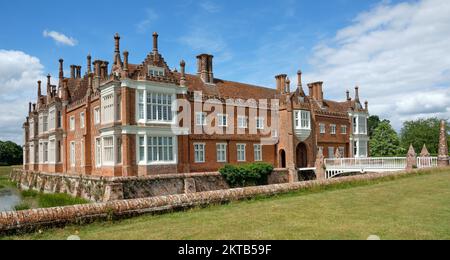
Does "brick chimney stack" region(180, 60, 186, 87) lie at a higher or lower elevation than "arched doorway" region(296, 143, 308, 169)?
higher

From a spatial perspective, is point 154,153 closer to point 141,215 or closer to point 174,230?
point 141,215

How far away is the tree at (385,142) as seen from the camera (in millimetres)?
62656

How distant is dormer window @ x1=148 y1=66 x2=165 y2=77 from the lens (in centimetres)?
2675

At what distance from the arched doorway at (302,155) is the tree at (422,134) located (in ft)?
145

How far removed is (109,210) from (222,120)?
22982 mm

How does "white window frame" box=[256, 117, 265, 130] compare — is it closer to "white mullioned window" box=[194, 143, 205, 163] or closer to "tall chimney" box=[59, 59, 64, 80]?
"white mullioned window" box=[194, 143, 205, 163]

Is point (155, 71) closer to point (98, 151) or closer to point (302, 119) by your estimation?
point (98, 151)

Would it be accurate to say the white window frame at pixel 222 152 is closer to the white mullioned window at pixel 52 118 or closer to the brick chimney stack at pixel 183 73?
the brick chimney stack at pixel 183 73

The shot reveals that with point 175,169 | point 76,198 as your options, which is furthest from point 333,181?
point 76,198

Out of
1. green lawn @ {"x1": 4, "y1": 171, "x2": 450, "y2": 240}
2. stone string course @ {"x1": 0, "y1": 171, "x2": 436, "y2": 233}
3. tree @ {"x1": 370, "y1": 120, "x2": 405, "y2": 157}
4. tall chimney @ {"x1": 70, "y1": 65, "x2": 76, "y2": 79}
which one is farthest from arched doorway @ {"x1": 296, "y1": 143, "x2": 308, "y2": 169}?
tree @ {"x1": 370, "y1": 120, "x2": 405, "y2": 157}

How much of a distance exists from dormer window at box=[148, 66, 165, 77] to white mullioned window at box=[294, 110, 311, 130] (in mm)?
15218

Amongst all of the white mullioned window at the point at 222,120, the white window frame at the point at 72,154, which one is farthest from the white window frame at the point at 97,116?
the white mullioned window at the point at 222,120

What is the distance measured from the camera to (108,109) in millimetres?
26781
